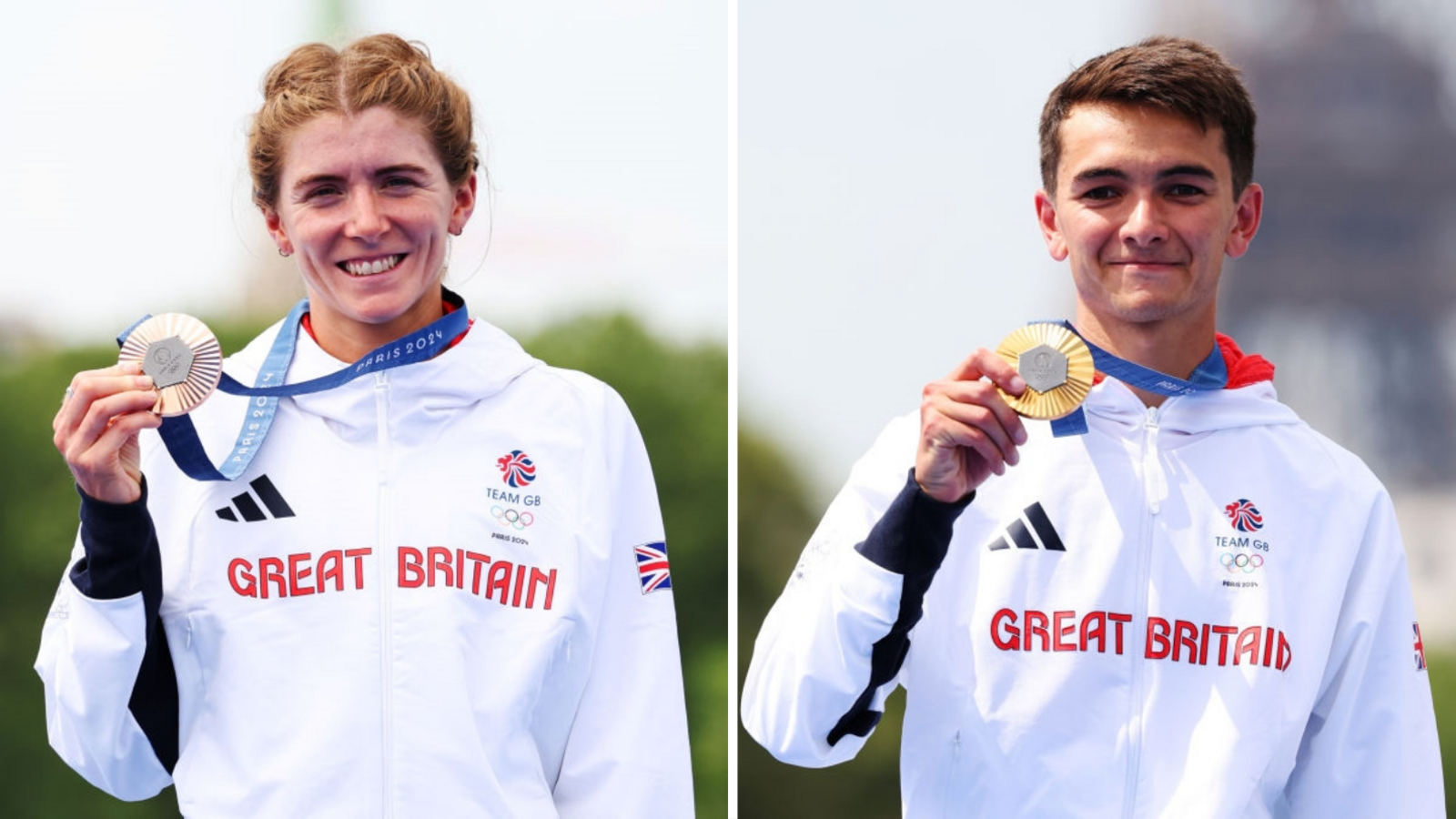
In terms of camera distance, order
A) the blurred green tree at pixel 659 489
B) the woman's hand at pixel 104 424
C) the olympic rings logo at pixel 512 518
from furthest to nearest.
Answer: the blurred green tree at pixel 659 489, the olympic rings logo at pixel 512 518, the woman's hand at pixel 104 424

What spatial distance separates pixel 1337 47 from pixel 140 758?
224 inches

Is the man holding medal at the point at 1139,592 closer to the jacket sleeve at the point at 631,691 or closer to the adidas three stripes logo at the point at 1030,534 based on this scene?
the adidas three stripes logo at the point at 1030,534

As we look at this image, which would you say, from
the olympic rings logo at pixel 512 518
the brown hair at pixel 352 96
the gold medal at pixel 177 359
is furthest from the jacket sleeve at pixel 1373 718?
the gold medal at pixel 177 359

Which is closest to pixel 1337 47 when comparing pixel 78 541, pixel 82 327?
pixel 82 327

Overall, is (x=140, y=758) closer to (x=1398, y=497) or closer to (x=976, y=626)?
(x=976, y=626)

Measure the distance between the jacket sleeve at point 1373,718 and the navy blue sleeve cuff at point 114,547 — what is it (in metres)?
1.99

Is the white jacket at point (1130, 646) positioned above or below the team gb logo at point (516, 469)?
below

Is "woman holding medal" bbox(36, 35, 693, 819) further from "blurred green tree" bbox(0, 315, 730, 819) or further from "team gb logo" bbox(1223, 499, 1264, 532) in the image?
"blurred green tree" bbox(0, 315, 730, 819)

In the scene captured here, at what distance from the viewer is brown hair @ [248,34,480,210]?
255 cm

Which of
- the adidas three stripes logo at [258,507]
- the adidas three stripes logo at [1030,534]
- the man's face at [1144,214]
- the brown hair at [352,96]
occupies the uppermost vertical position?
the brown hair at [352,96]

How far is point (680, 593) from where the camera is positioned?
532cm

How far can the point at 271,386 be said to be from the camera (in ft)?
8.35

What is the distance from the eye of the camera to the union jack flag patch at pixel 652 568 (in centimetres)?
265

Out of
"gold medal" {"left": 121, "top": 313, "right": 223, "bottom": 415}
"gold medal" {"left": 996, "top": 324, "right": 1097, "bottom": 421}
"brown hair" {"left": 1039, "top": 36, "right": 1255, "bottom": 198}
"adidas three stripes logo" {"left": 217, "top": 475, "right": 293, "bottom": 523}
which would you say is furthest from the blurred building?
"gold medal" {"left": 121, "top": 313, "right": 223, "bottom": 415}
